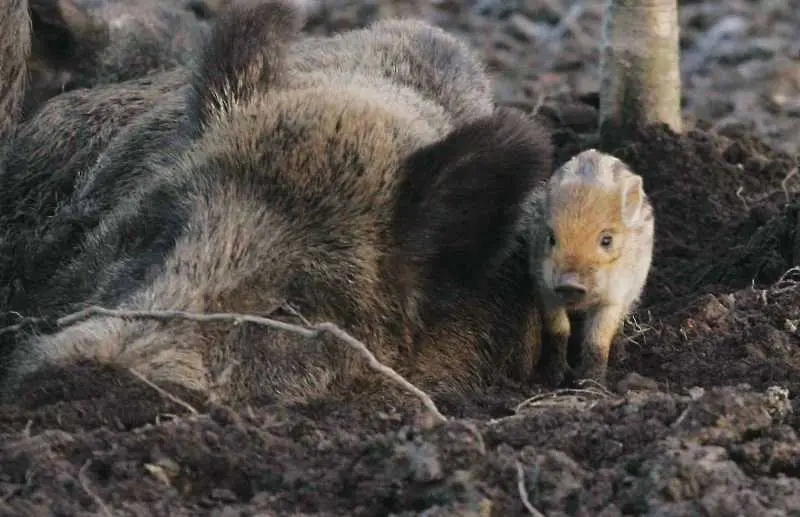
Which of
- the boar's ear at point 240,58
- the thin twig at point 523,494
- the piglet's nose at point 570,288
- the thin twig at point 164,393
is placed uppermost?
the boar's ear at point 240,58

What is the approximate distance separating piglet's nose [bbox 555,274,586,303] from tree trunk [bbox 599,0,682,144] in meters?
3.02

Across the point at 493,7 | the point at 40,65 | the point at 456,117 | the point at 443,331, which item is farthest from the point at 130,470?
the point at 493,7

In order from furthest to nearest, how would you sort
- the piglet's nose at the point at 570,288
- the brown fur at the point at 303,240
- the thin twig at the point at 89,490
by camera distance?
the piglet's nose at the point at 570,288
the brown fur at the point at 303,240
the thin twig at the point at 89,490

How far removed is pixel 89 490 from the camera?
3.39 metres

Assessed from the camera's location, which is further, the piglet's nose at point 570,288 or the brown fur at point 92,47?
the brown fur at point 92,47

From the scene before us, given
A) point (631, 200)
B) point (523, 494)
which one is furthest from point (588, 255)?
point (523, 494)

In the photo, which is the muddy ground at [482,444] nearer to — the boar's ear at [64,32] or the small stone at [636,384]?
the small stone at [636,384]

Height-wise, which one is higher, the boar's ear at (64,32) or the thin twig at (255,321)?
the boar's ear at (64,32)

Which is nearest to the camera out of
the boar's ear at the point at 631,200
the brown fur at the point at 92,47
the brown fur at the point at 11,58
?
the boar's ear at the point at 631,200

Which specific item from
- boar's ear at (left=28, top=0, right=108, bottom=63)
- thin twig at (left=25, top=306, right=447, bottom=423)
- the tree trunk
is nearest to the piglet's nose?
thin twig at (left=25, top=306, right=447, bottom=423)

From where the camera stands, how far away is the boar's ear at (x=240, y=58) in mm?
5195

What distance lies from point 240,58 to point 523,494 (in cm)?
234

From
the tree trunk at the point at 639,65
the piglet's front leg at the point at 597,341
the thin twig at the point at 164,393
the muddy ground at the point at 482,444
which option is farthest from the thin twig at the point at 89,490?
the tree trunk at the point at 639,65

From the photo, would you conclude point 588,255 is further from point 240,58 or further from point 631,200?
point 240,58
